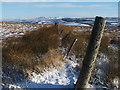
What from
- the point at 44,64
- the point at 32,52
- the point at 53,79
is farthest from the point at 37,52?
the point at 53,79

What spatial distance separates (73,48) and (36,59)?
338 centimetres

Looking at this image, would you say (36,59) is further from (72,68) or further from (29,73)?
Answer: (72,68)

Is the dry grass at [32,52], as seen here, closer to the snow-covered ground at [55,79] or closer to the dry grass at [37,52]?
the dry grass at [37,52]

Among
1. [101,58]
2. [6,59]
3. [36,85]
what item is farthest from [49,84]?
[101,58]

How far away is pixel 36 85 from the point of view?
669cm

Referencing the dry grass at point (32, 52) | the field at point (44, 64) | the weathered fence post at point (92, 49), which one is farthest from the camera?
the dry grass at point (32, 52)

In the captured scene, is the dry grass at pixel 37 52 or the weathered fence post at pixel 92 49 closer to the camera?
the weathered fence post at pixel 92 49

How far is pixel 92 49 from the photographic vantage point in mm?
5895

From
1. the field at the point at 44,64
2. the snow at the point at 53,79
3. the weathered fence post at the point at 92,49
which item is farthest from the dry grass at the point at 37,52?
the weathered fence post at the point at 92,49

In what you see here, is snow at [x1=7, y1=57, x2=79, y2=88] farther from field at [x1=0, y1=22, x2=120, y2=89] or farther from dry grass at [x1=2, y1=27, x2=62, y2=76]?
dry grass at [x1=2, y1=27, x2=62, y2=76]

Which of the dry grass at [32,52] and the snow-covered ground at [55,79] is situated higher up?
the dry grass at [32,52]

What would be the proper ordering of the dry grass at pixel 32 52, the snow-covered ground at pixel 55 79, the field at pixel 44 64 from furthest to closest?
the dry grass at pixel 32 52 < the field at pixel 44 64 < the snow-covered ground at pixel 55 79

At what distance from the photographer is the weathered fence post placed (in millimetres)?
5699

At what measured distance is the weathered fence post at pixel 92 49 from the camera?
18.7 ft
